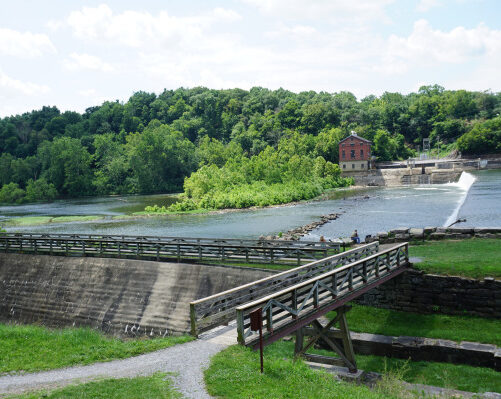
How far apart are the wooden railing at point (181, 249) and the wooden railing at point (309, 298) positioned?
3269mm

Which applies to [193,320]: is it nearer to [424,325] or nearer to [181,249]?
[424,325]

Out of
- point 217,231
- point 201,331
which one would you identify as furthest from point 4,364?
point 217,231

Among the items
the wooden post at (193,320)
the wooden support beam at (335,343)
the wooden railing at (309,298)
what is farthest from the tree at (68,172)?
the wooden post at (193,320)

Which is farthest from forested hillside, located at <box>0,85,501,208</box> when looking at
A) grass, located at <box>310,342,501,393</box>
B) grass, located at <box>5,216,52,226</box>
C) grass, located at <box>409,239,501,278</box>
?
grass, located at <box>310,342,501,393</box>

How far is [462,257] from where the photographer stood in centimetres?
1962

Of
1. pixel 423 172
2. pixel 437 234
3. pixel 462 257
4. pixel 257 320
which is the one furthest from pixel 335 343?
pixel 423 172

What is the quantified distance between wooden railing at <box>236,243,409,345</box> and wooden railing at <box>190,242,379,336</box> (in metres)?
0.71

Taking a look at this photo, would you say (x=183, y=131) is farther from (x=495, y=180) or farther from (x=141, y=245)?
(x=141, y=245)

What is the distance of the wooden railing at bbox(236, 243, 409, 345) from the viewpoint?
11133mm

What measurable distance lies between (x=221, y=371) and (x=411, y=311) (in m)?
11.1

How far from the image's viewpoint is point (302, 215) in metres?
53.7

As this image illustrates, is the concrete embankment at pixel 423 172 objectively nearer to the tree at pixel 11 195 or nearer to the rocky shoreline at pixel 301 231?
the rocky shoreline at pixel 301 231

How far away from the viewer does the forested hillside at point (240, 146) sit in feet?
286

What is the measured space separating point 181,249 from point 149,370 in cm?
1343
